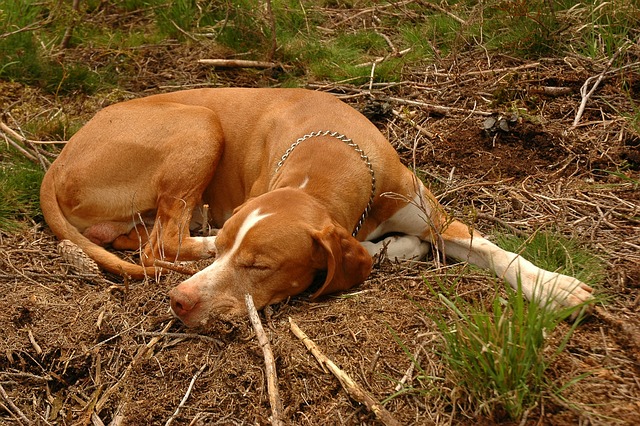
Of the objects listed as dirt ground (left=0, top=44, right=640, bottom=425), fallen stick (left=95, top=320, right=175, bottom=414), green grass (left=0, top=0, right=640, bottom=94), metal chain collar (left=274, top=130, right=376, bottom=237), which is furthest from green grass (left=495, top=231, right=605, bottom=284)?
green grass (left=0, top=0, right=640, bottom=94)

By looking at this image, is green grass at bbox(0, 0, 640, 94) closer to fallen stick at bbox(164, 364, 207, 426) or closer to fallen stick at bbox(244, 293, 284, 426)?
fallen stick at bbox(244, 293, 284, 426)

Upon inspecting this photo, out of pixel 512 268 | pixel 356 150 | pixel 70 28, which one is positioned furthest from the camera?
pixel 70 28

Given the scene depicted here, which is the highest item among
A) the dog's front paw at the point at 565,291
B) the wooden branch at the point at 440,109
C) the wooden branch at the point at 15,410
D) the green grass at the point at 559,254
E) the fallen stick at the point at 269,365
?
the dog's front paw at the point at 565,291

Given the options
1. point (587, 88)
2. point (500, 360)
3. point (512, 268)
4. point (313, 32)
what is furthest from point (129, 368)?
point (313, 32)

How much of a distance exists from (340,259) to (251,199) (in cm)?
50

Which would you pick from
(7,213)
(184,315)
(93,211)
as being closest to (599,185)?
(184,315)

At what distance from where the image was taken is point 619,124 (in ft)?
Result: 16.0

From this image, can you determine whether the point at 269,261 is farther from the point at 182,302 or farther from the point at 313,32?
the point at 313,32

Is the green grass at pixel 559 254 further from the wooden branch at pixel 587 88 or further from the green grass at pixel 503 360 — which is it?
the wooden branch at pixel 587 88

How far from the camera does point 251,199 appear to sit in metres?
3.62

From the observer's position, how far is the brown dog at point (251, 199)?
3.38 m

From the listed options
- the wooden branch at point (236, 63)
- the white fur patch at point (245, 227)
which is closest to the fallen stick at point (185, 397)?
the white fur patch at point (245, 227)

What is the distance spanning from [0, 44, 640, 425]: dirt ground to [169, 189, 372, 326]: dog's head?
0.09 m

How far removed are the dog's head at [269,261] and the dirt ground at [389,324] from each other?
0.28 ft
